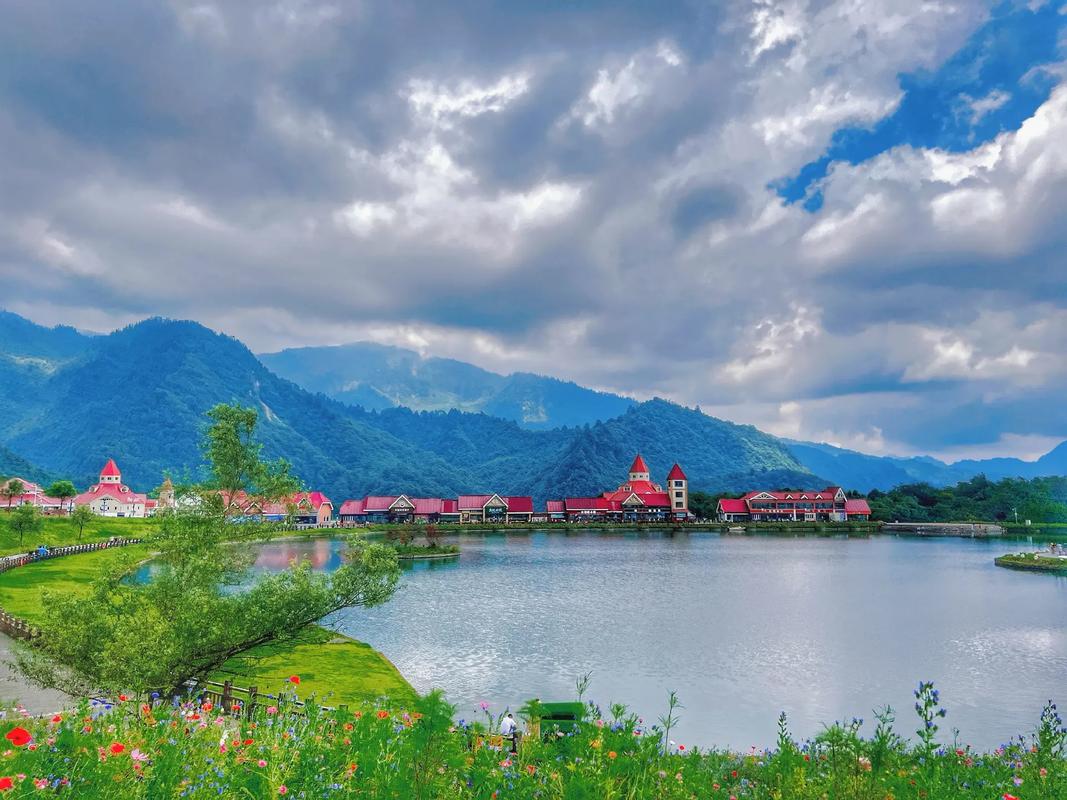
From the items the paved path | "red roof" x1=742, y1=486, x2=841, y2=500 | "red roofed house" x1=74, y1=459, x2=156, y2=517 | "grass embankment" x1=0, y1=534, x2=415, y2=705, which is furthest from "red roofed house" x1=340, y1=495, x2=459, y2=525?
the paved path

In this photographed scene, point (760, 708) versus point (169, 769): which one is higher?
point (169, 769)

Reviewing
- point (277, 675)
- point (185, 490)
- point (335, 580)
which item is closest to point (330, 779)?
point (335, 580)

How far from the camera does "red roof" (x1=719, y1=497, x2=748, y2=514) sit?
16938cm

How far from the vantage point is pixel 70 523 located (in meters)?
101

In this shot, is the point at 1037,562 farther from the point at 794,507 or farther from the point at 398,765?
the point at 794,507

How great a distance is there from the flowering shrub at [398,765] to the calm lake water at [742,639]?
49.7 ft

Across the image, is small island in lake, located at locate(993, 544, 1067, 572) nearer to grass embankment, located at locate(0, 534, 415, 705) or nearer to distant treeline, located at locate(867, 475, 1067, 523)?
distant treeline, located at locate(867, 475, 1067, 523)

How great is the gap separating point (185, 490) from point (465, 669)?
53.6 ft

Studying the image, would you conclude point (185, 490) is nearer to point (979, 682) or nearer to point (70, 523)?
point (979, 682)

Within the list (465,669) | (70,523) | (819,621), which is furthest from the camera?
(70,523)

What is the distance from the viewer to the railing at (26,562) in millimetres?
31984

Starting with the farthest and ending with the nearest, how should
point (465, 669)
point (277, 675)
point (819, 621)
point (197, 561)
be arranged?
point (819, 621) < point (465, 669) < point (277, 675) < point (197, 561)

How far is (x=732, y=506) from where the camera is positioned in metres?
170

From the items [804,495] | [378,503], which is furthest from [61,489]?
[804,495]
